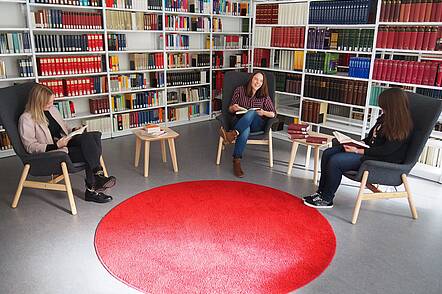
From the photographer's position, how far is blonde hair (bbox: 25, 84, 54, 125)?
138 inches

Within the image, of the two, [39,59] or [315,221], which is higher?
[39,59]

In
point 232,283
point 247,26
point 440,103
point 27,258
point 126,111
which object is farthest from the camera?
point 247,26

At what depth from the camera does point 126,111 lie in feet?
20.0

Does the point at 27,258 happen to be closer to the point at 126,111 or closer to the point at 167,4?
the point at 126,111

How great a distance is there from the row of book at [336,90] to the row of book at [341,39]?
44 centimetres

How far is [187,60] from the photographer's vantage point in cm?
675

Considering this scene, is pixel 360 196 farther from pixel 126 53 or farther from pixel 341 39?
pixel 126 53

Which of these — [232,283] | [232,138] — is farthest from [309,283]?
[232,138]

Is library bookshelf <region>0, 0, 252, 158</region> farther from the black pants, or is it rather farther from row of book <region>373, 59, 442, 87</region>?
row of book <region>373, 59, 442, 87</region>

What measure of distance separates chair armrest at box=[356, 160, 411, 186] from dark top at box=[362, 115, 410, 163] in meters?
0.08

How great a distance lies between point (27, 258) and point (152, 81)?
13.4 ft

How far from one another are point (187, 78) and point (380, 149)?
4.12m

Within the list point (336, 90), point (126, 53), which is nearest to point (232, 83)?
point (336, 90)

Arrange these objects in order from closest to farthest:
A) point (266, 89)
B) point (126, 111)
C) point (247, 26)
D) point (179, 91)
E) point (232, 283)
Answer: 1. point (232, 283)
2. point (266, 89)
3. point (126, 111)
4. point (179, 91)
5. point (247, 26)
